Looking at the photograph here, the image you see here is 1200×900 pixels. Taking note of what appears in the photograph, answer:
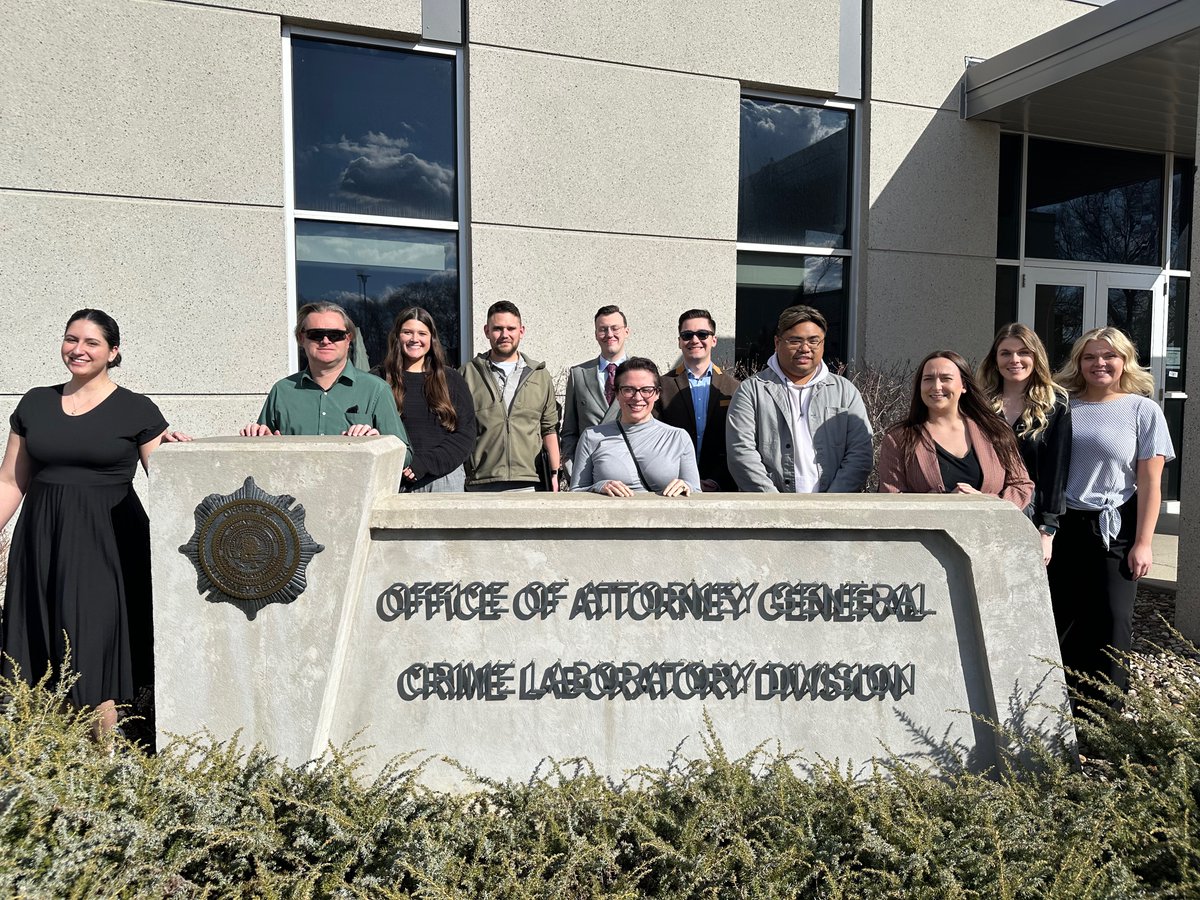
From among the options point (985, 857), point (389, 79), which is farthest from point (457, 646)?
point (389, 79)

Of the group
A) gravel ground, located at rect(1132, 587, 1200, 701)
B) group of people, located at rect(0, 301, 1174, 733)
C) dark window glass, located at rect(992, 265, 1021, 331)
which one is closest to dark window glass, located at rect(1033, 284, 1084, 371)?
dark window glass, located at rect(992, 265, 1021, 331)

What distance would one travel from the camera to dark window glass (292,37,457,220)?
19.6 feet

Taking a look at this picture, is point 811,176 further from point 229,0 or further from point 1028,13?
point 229,0

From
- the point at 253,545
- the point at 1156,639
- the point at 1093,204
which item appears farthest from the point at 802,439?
the point at 1093,204

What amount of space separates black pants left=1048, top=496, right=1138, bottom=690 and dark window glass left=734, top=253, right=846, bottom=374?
11.8ft

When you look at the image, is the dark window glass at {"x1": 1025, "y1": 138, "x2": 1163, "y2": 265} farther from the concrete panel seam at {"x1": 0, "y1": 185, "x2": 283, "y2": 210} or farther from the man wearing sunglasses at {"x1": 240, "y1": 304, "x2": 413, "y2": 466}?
the man wearing sunglasses at {"x1": 240, "y1": 304, "x2": 413, "y2": 466}

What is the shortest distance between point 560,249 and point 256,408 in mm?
2619

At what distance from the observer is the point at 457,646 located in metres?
3.07

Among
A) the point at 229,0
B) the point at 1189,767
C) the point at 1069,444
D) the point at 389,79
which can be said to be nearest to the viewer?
the point at 1189,767

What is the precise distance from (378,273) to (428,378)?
2.61 meters

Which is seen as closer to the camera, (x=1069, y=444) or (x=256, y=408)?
(x=1069, y=444)

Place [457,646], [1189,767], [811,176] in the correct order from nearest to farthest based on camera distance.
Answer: [1189,767] → [457,646] → [811,176]

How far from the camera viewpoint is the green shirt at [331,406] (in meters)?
3.40

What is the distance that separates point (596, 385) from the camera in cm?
457
